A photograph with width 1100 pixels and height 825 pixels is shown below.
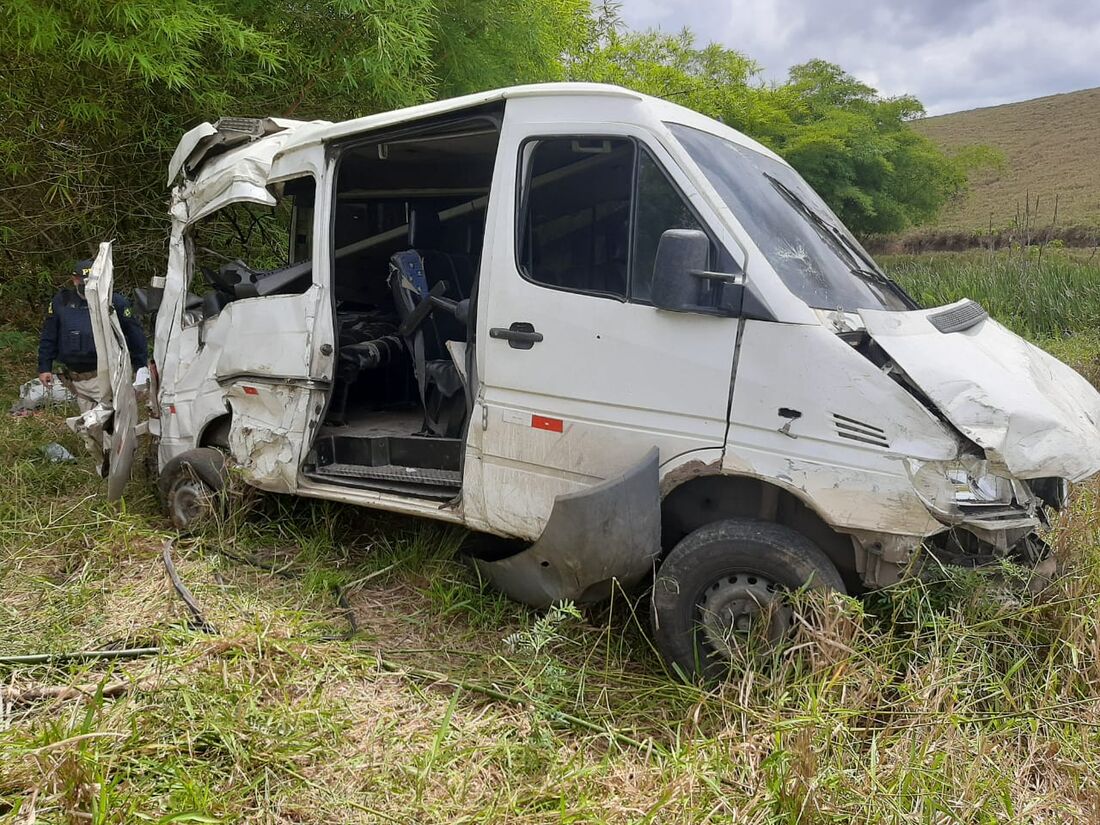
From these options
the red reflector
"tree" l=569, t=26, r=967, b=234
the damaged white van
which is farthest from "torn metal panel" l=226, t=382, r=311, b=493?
"tree" l=569, t=26, r=967, b=234

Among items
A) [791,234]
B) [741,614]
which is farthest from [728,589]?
[791,234]

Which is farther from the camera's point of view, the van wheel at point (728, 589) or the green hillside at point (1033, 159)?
the green hillside at point (1033, 159)

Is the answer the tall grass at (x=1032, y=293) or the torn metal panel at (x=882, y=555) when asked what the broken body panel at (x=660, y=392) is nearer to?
the torn metal panel at (x=882, y=555)

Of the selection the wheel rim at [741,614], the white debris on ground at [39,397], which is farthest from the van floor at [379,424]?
the white debris on ground at [39,397]

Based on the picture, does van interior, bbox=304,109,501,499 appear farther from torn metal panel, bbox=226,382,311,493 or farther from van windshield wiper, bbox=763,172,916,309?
van windshield wiper, bbox=763,172,916,309

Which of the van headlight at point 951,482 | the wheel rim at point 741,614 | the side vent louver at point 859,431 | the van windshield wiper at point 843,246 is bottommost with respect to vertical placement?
the wheel rim at point 741,614

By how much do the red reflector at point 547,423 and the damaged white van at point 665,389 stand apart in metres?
0.01

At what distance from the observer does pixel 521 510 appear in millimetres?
3555

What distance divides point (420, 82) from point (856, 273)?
5.87 meters

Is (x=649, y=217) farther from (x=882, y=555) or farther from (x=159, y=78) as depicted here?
(x=159, y=78)

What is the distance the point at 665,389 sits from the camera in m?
3.13

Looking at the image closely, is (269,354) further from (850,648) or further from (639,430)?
(850,648)

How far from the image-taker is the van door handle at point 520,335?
3395 millimetres

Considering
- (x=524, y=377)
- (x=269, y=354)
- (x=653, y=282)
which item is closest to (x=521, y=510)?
(x=524, y=377)
